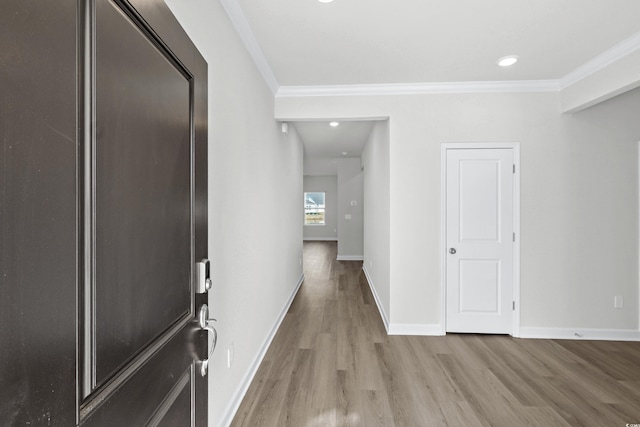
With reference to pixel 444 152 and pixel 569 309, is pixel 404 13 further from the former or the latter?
pixel 569 309

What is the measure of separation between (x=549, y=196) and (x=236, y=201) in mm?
3218

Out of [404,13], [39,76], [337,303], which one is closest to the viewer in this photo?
[39,76]

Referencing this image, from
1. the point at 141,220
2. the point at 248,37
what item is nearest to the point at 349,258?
the point at 248,37

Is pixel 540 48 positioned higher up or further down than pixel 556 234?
higher up

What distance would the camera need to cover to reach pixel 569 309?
320 centimetres

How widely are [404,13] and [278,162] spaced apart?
1.99 metres

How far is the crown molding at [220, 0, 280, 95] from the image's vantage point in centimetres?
188

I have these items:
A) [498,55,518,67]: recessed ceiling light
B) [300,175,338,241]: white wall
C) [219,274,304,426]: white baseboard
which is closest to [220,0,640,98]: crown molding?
[498,55,518,67]: recessed ceiling light

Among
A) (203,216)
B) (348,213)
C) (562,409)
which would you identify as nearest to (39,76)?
(203,216)

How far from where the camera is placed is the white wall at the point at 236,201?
1643 millimetres

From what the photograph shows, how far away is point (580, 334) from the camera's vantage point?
3189mm

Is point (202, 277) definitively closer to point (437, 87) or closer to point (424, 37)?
point (424, 37)

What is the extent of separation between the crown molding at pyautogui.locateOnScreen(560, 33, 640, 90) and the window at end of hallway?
9.07m

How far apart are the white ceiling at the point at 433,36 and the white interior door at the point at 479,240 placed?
907 mm
